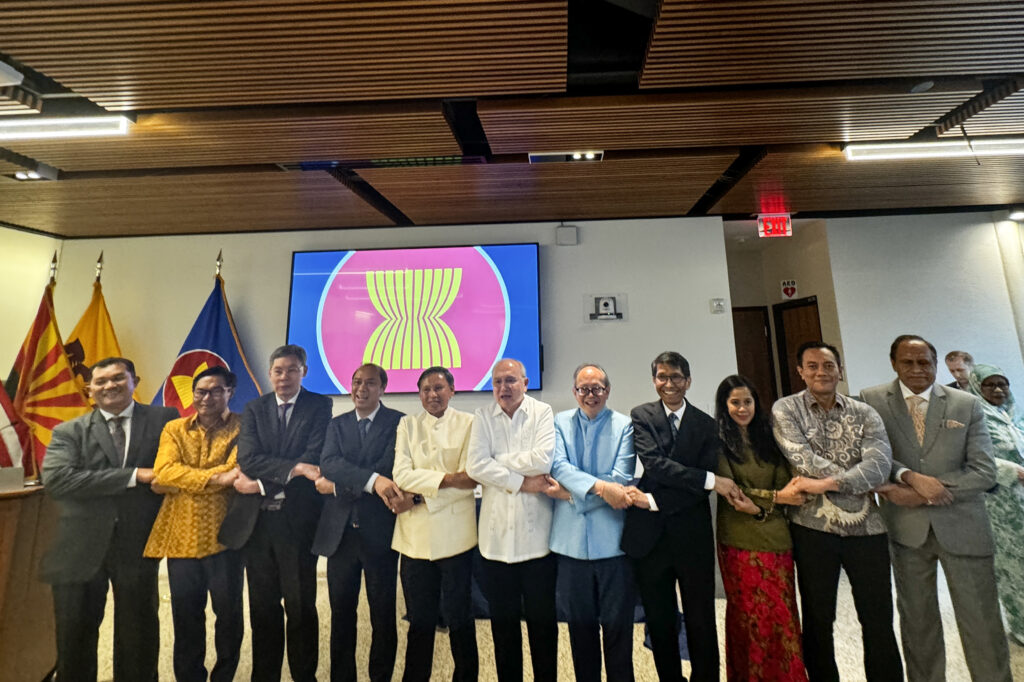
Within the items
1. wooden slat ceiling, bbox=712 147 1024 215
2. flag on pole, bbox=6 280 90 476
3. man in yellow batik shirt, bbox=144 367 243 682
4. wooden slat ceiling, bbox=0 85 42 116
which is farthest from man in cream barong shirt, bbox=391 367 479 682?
wooden slat ceiling, bbox=712 147 1024 215

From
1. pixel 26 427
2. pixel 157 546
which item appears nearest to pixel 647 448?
pixel 157 546

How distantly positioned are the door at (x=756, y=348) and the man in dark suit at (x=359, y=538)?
15.0 ft

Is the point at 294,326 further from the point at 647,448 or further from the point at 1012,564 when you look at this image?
the point at 1012,564

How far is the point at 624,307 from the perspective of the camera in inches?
160

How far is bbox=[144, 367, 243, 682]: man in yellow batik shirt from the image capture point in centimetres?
226

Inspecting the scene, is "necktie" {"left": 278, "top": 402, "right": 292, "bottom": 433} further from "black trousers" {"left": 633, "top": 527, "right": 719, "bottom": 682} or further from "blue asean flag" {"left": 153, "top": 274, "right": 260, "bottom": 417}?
"black trousers" {"left": 633, "top": 527, "right": 719, "bottom": 682}

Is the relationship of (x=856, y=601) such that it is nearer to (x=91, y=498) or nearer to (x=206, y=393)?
(x=206, y=393)

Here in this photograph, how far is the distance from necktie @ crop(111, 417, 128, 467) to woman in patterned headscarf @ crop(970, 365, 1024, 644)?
4640 mm

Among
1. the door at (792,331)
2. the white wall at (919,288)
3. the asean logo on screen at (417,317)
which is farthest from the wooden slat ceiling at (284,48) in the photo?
the door at (792,331)

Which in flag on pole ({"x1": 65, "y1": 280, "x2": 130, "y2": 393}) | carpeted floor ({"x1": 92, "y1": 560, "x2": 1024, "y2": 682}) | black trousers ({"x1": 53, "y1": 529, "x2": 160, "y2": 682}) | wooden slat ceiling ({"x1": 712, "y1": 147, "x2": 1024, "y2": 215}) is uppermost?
wooden slat ceiling ({"x1": 712, "y1": 147, "x2": 1024, "y2": 215})

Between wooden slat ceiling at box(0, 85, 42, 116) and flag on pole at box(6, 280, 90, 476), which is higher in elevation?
wooden slat ceiling at box(0, 85, 42, 116)

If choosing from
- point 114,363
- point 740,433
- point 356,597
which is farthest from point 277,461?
point 740,433

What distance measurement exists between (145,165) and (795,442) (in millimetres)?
4106

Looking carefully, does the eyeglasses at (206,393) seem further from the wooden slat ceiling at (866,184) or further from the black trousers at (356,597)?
the wooden slat ceiling at (866,184)
